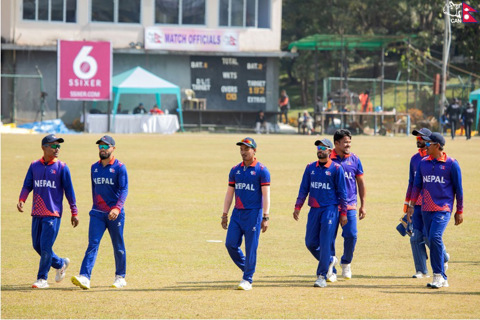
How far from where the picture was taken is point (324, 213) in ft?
38.8

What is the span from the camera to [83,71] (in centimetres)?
5066

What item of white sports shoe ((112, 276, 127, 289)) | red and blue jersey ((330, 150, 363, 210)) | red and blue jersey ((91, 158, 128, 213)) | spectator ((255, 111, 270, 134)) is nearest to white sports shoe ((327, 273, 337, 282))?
red and blue jersey ((330, 150, 363, 210))

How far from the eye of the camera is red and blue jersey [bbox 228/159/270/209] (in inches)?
458

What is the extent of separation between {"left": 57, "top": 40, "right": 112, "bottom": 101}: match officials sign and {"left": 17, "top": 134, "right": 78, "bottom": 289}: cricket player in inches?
1545

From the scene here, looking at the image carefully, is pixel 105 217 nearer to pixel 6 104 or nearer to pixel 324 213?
pixel 324 213

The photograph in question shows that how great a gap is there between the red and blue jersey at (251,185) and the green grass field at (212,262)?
1.15m

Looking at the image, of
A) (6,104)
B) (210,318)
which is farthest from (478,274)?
(6,104)

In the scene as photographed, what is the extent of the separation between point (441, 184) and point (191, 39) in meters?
43.4

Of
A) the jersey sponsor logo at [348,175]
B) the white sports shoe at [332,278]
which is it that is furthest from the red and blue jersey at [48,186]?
the jersey sponsor logo at [348,175]

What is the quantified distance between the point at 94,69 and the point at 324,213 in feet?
133

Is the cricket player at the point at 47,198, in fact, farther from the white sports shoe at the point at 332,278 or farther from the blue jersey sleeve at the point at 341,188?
the white sports shoe at the point at 332,278

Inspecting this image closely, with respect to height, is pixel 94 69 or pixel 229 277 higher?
pixel 94 69

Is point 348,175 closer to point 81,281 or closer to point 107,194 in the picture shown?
point 107,194

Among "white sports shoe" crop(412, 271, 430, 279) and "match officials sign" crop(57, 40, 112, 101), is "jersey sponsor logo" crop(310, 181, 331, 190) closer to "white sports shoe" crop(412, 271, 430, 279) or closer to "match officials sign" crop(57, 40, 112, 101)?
"white sports shoe" crop(412, 271, 430, 279)
